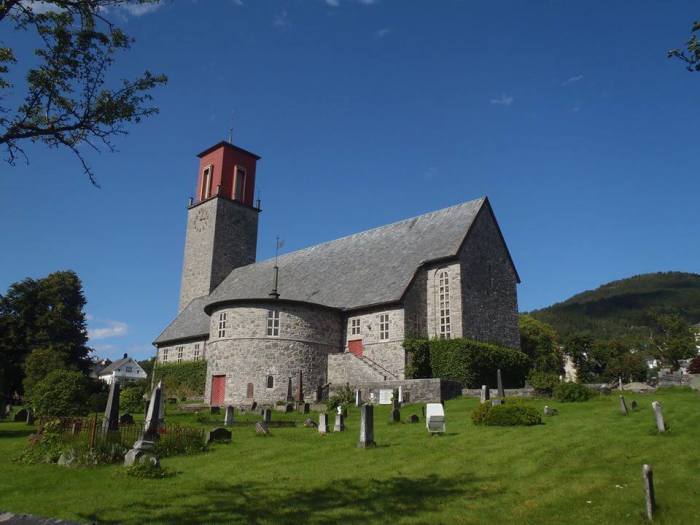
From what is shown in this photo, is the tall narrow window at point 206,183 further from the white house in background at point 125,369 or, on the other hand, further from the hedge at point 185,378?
the white house in background at point 125,369

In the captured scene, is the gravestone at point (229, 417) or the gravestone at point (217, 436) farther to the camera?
the gravestone at point (229, 417)

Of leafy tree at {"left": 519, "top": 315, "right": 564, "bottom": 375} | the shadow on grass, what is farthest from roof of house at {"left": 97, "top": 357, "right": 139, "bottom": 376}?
the shadow on grass

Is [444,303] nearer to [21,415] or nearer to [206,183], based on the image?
[21,415]

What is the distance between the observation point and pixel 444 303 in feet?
112

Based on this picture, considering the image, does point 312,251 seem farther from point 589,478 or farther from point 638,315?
point 638,315

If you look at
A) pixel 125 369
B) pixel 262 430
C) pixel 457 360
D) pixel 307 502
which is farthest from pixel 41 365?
pixel 125 369

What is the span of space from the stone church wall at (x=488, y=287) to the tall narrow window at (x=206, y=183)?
28410 mm

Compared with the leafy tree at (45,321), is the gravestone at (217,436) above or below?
below

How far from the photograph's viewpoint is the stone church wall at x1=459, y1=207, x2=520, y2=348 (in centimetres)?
3425

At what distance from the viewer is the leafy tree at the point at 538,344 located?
5756cm

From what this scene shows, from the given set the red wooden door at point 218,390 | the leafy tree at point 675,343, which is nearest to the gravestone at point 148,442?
the red wooden door at point 218,390

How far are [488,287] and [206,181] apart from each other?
31.2m

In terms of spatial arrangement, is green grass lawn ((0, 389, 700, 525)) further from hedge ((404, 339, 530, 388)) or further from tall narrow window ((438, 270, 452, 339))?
tall narrow window ((438, 270, 452, 339))

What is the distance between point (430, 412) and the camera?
17.0m
